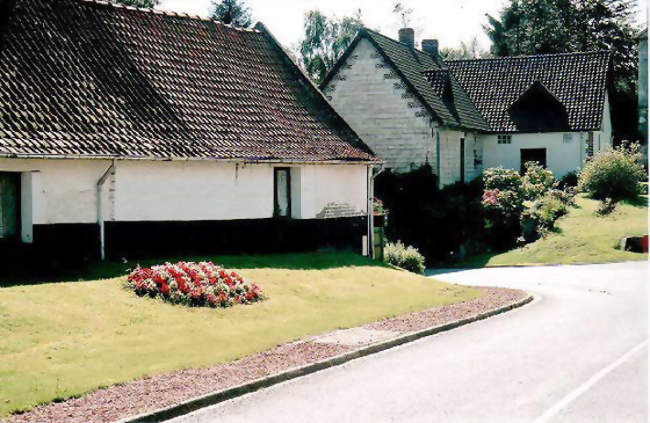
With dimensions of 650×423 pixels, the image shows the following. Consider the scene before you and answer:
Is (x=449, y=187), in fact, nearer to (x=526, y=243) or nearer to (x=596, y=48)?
(x=526, y=243)

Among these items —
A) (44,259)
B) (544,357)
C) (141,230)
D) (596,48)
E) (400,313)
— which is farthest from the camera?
(596,48)

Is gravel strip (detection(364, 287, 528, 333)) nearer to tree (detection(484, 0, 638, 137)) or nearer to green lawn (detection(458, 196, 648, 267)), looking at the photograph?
green lawn (detection(458, 196, 648, 267))

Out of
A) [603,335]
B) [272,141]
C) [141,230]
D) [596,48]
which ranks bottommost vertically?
[603,335]

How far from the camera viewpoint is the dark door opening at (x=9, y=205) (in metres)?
20.5

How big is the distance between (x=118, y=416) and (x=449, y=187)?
30529 mm

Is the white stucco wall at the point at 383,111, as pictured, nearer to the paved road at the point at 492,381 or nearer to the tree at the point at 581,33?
the paved road at the point at 492,381

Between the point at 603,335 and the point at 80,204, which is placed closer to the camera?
the point at 603,335

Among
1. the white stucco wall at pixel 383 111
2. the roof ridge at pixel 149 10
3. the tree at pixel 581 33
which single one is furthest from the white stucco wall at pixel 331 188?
the tree at pixel 581 33

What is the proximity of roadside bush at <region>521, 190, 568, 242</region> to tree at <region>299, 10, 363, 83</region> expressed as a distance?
108 ft

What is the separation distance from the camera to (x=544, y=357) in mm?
14227

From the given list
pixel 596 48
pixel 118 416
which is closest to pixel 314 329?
pixel 118 416

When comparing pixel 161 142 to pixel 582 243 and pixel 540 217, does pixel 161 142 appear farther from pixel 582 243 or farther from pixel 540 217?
pixel 540 217

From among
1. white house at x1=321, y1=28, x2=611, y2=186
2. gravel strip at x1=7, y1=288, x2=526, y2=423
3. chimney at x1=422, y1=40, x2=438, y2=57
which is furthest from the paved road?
chimney at x1=422, y1=40, x2=438, y2=57

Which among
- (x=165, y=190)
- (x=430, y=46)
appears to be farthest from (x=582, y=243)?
(x=430, y=46)
